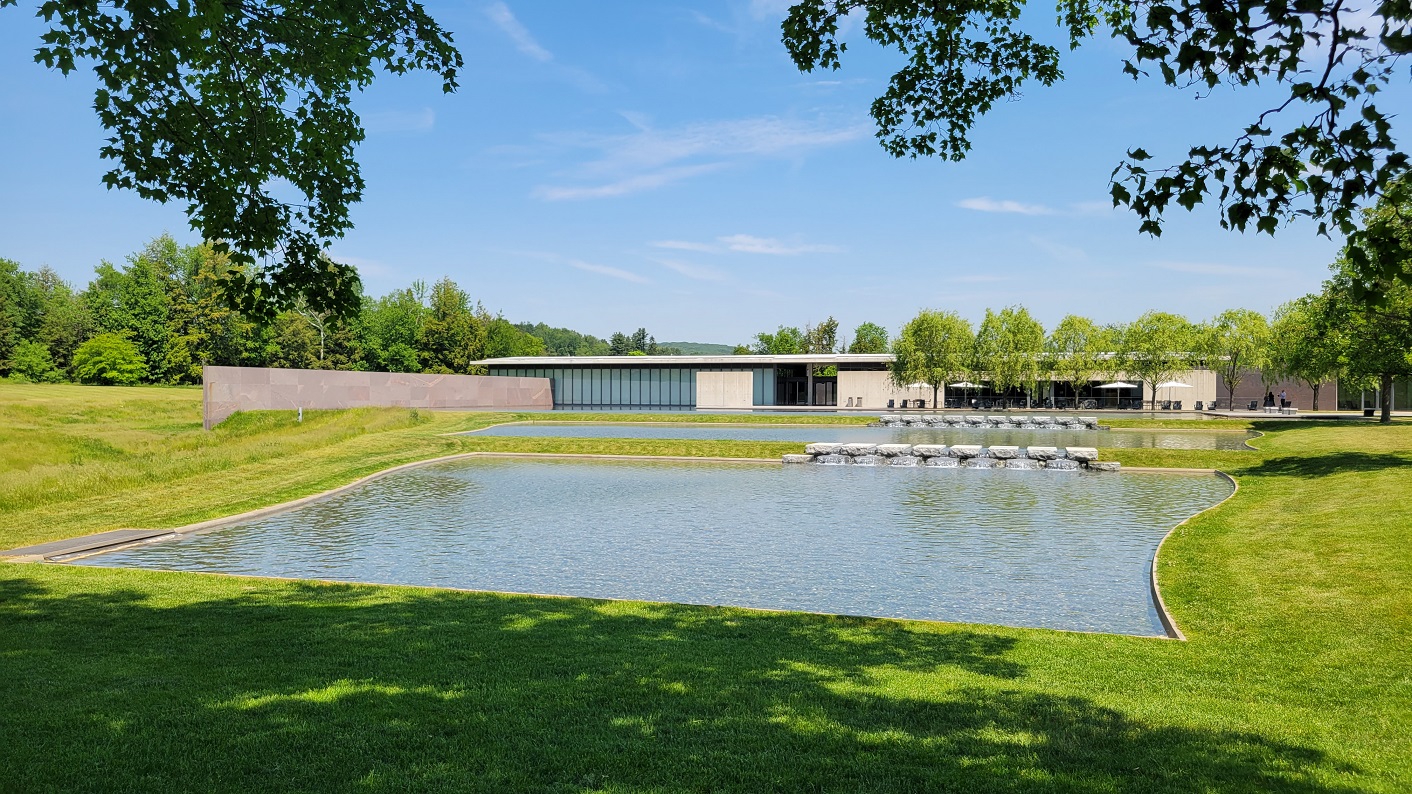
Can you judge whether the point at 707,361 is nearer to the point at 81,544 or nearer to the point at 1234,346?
the point at 1234,346

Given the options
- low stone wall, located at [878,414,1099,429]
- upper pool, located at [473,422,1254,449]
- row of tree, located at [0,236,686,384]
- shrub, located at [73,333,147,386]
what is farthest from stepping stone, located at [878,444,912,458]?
shrub, located at [73,333,147,386]

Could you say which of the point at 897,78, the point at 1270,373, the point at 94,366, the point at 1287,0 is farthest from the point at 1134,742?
the point at 94,366

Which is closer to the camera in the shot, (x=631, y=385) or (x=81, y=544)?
(x=81, y=544)

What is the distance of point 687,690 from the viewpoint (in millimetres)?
6148

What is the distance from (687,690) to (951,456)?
21239mm

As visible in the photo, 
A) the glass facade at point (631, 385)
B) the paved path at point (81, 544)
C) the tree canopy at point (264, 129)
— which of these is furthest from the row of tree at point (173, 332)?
the tree canopy at point (264, 129)

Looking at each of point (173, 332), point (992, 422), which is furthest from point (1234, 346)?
point (173, 332)

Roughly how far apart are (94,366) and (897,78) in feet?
251

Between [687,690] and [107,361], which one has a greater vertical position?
[107,361]

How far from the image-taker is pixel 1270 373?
6112 centimetres

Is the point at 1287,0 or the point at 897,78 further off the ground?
the point at 897,78

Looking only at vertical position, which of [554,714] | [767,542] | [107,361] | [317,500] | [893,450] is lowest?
[317,500]

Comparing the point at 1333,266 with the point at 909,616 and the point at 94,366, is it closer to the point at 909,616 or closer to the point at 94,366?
the point at 909,616

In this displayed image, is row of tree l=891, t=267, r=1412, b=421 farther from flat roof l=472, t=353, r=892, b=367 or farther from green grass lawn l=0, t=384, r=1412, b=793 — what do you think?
green grass lawn l=0, t=384, r=1412, b=793
